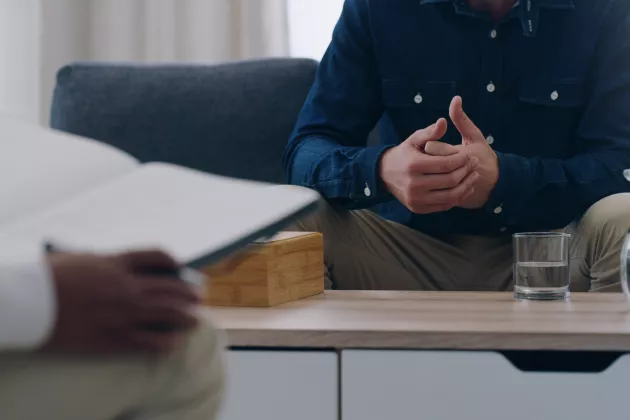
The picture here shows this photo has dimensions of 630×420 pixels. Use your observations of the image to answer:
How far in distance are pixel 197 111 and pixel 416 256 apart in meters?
0.60

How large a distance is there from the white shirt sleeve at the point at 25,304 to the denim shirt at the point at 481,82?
1244 mm

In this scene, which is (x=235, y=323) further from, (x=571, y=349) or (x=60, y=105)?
(x=60, y=105)

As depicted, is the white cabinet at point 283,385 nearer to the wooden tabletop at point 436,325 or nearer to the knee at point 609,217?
the wooden tabletop at point 436,325

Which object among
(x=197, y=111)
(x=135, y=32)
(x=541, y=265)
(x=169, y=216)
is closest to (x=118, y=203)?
(x=169, y=216)

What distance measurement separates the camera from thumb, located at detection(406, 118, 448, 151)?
123 centimetres

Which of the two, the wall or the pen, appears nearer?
the pen

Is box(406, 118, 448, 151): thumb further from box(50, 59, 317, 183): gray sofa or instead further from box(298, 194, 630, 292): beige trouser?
box(50, 59, 317, 183): gray sofa

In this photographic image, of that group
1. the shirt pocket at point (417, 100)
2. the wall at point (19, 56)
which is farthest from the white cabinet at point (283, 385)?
the wall at point (19, 56)

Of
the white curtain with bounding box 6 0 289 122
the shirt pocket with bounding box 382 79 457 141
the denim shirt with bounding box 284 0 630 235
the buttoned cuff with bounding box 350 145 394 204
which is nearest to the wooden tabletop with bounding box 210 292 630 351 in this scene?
the buttoned cuff with bounding box 350 145 394 204

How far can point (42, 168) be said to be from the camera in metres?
0.37

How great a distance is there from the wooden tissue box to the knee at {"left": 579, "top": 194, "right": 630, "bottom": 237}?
48 cm

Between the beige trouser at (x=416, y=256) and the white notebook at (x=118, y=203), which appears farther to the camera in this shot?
the beige trouser at (x=416, y=256)

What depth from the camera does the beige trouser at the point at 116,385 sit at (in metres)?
0.29

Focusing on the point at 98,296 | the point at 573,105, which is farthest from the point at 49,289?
the point at 573,105
